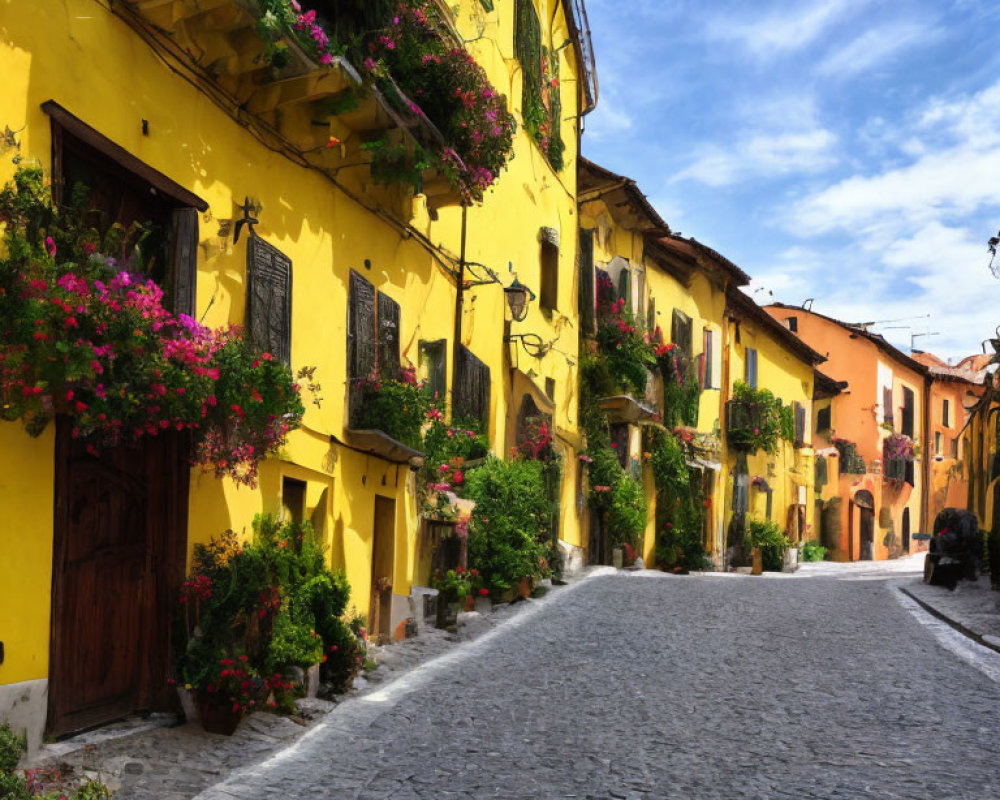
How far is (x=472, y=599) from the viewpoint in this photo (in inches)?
563

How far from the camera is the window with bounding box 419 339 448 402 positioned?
13148 millimetres

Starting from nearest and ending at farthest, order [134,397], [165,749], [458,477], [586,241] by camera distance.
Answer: [134,397] → [165,749] → [458,477] → [586,241]

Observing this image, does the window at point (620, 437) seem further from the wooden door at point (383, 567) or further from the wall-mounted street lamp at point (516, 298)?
the wooden door at point (383, 567)

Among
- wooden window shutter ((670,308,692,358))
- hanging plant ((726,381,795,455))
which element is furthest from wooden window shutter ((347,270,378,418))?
hanging plant ((726,381,795,455))

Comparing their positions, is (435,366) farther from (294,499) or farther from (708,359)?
(708,359)

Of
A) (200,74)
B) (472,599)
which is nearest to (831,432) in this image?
(472,599)

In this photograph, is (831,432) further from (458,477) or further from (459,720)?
(459,720)

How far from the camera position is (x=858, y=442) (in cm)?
4472

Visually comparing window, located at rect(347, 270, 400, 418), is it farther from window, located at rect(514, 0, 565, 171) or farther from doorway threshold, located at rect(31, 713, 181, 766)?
window, located at rect(514, 0, 565, 171)

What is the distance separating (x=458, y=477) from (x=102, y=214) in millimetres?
6946

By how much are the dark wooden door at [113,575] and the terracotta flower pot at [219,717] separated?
412mm

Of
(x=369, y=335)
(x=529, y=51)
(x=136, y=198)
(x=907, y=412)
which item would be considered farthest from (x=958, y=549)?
(x=907, y=412)

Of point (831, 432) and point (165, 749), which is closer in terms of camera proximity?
point (165, 749)

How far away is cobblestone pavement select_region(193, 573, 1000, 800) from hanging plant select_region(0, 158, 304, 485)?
2160 millimetres
